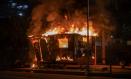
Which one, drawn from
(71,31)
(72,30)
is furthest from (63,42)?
(72,30)

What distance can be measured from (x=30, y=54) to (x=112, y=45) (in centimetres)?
1048

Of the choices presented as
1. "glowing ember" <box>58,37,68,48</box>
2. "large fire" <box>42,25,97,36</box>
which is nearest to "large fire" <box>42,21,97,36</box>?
"large fire" <box>42,25,97,36</box>

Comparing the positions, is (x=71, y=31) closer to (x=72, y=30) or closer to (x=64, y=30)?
(x=72, y=30)

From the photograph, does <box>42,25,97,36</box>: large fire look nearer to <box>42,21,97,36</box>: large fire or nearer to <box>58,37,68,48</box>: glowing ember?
<box>42,21,97,36</box>: large fire

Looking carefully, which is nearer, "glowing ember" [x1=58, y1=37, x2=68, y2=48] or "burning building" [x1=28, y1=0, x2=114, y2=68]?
"glowing ember" [x1=58, y1=37, x2=68, y2=48]

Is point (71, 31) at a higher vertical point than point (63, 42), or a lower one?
higher

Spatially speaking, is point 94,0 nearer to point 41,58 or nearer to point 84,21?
point 84,21

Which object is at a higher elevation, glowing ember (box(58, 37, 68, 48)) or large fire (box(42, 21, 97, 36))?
large fire (box(42, 21, 97, 36))

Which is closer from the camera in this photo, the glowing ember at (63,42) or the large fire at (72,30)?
the glowing ember at (63,42)

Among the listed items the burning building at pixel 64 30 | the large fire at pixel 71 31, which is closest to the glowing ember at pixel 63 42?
the burning building at pixel 64 30

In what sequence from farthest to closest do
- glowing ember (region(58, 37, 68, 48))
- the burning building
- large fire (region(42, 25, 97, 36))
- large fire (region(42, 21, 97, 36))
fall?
large fire (region(42, 21, 97, 36))
large fire (region(42, 25, 97, 36))
the burning building
glowing ember (region(58, 37, 68, 48))

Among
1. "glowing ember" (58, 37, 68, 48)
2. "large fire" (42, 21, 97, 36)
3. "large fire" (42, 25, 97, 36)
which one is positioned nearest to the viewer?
"glowing ember" (58, 37, 68, 48)

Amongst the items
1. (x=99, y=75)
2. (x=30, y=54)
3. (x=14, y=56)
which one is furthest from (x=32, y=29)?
(x=99, y=75)

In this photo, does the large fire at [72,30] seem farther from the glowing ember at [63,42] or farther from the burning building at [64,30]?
the glowing ember at [63,42]
